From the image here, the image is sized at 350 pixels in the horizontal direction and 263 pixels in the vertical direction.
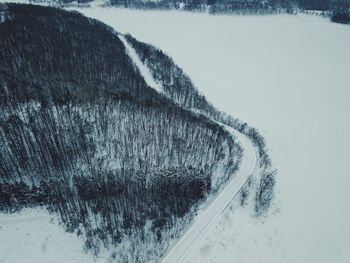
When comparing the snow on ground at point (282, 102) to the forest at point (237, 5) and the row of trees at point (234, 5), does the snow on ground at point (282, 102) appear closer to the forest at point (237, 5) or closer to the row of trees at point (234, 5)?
the forest at point (237, 5)

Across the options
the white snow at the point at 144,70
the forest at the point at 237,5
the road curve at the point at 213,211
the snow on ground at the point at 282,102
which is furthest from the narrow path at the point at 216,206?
the forest at the point at 237,5

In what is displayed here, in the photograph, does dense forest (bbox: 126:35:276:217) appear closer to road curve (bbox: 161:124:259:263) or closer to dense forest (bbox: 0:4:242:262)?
road curve (bbox: 161:124:259:263)

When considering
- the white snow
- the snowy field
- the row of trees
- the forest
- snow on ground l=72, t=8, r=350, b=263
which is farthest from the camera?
the row of trees

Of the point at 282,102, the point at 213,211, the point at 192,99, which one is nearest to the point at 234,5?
the point at 282,102

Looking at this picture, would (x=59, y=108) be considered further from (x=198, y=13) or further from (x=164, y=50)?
(x=198, y=13)

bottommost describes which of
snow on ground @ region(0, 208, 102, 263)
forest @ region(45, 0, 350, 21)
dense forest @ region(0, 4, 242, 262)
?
snow on ground @ region(0, 208, 102, 263)

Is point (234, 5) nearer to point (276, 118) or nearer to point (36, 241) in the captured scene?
point (276, 118)

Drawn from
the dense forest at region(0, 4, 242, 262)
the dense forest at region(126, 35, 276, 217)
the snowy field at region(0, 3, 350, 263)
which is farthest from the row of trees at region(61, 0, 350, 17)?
the dense forest at region(0, 4, 242, 262)
